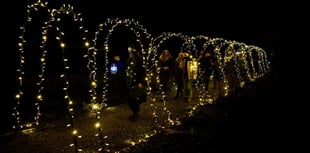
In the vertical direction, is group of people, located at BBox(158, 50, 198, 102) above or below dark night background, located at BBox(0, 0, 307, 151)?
below

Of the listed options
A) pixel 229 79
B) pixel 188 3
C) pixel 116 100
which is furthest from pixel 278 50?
pixel 116 100

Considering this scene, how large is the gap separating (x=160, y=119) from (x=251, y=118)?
2.36 metres

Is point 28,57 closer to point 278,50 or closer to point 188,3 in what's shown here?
point 188,3

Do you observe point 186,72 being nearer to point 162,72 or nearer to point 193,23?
Result: point 162,72

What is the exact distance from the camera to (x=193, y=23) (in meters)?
39.0

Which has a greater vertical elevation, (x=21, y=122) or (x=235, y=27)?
(x=235, y=27)

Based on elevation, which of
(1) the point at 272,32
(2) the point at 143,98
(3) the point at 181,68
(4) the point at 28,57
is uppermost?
(1) the point at 272,32

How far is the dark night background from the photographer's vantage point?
19.6 metres

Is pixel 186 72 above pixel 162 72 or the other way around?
the other way around

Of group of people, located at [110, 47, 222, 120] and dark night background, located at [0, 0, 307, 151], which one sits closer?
group of people, located at [110, 47, 222, 120]

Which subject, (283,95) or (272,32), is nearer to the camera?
(283,95)

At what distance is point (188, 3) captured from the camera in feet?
127

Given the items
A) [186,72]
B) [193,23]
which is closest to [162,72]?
[186,72]

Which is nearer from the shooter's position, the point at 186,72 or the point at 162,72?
the point at 186,72
